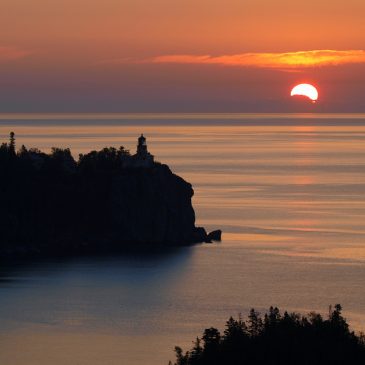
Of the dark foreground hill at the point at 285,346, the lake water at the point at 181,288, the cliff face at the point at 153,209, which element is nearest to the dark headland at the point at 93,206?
the cliff face at the point at 153,209

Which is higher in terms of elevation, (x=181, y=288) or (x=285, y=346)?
(x=181, y=288)

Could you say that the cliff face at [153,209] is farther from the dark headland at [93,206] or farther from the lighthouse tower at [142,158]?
the lighthouse tower at [142,158]

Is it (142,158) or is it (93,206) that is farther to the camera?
(142,158)

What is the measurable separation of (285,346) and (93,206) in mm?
73382

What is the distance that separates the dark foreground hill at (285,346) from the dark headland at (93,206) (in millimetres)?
61189

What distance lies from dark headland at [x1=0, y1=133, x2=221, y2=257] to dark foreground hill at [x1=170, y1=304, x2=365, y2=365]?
61189mm

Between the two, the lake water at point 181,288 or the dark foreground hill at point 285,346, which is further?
the lake water at point 181,288

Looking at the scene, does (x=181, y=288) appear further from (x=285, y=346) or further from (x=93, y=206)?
(x=285, y=346)

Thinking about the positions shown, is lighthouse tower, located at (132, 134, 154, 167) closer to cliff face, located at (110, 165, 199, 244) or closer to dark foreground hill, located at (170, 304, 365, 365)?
cliff face, located at (110, 165, 199, 244)

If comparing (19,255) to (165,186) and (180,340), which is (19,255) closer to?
(165,186)

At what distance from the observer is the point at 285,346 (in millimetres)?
50156

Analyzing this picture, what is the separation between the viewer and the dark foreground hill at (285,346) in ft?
161

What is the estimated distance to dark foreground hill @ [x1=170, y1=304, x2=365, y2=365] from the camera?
49.0 m

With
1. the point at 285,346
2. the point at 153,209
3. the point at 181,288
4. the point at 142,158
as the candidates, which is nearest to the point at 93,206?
the point at 142,158
